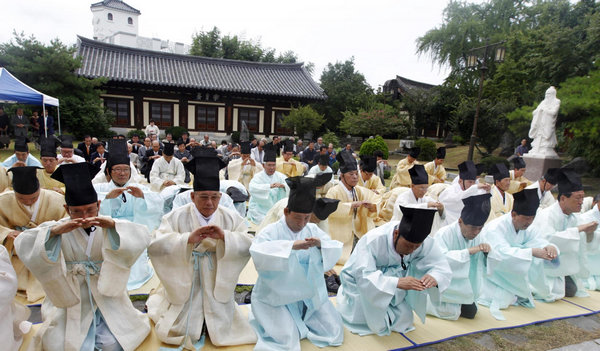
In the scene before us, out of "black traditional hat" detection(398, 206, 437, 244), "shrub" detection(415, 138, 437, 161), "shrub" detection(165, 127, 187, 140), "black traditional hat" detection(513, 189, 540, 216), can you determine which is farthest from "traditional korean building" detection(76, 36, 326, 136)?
"black traditional hat" detection(398, 206, 437, 244)

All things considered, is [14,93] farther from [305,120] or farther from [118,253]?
[305,120]

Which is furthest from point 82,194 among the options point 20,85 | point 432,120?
point 432,120

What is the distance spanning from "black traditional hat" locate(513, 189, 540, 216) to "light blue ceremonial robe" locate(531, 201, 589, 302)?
0.60 m

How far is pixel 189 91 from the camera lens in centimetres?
2866

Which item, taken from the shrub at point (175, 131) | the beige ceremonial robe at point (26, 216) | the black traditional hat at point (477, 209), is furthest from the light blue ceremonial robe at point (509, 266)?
the shrub at point (175, 131)

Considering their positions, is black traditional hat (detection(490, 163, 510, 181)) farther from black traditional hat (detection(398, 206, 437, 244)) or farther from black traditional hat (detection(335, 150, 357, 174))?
black traditional hat (detection(398, 206, 437, 244))

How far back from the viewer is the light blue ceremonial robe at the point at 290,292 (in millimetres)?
3625

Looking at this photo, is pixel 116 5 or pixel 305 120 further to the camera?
pixel 116 5

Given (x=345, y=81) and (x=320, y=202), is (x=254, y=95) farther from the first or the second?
(x=320, y=202)

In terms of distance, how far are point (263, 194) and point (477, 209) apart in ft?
17.6

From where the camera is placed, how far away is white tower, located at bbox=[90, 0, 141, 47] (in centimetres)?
6281

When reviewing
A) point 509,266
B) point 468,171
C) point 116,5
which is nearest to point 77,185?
point 509,266

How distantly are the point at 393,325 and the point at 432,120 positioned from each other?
104ft

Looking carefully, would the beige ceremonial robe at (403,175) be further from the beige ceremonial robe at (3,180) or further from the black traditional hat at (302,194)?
the beige ceremonial robe at (3,180)
